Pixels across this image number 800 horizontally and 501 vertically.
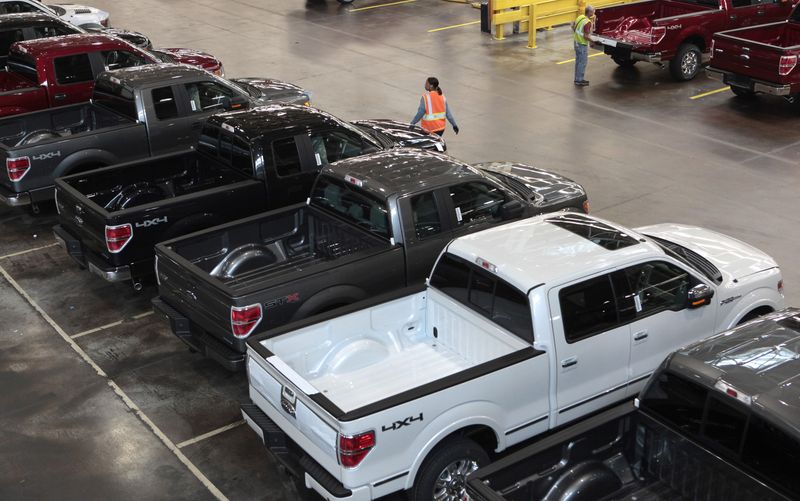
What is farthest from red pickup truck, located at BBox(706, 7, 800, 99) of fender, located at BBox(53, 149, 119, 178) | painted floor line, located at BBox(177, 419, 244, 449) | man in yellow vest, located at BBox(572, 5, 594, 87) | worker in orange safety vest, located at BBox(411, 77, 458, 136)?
painted floor line, located at BBox(177, 419, 244, 449)

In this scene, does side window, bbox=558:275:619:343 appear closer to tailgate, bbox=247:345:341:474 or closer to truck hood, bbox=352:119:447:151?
tailgate, bbox=247:345:341:474

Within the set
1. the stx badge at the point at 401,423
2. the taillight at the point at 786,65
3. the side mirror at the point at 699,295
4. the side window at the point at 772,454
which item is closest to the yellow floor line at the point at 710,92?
the taillight at the point at 786,65

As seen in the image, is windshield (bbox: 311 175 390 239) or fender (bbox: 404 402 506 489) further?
windshield (bbox: 311 175 390 239)

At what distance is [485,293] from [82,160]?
690cm

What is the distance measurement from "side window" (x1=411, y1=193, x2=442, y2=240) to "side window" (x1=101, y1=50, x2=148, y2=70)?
305 inches

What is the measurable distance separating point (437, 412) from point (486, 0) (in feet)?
63.0

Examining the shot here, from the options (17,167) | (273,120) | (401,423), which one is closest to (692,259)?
(401,423)

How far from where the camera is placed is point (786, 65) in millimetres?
16125

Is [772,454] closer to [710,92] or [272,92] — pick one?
[272,92]

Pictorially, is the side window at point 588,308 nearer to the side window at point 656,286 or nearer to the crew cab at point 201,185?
the side window at point 656,286

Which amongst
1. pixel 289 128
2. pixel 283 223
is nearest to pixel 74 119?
pixel 289 128

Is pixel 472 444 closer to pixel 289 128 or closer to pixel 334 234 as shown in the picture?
pixel 334 234

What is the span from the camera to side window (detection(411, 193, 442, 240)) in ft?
30.1

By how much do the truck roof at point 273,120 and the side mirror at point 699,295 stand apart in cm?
512
